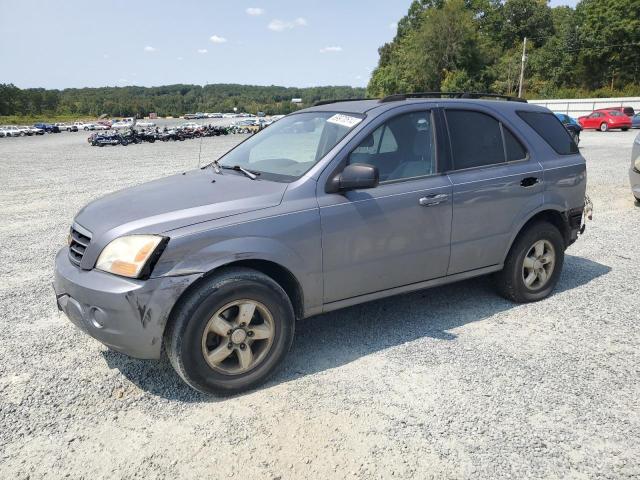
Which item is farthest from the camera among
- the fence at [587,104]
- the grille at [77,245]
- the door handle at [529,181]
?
the fence at [587,104]

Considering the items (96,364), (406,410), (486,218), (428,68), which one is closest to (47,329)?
(96,364)

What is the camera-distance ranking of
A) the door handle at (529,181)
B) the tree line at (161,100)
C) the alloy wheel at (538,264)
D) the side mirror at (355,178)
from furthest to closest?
the tree line at (161,100)
the alloy wheel at (538,264)
the door handle at (529,181)
the side mirror at (355,178)

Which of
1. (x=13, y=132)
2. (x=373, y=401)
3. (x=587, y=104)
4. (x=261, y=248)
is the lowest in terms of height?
(x=373, y=401)

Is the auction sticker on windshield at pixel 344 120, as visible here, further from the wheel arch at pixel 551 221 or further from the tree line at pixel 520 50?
the tree line at pixel 520 50

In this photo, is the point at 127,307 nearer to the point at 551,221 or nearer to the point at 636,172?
the point at 551,221

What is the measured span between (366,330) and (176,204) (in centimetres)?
184

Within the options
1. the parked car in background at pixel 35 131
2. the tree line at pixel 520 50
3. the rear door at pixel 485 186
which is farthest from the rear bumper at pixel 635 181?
the parked car in background at pixel 35 131

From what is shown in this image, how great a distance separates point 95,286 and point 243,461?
131 cm

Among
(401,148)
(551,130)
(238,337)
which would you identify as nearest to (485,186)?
(401,148)

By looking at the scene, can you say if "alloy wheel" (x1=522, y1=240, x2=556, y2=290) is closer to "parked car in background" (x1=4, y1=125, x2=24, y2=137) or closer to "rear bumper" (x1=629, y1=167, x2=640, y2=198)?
"rear bumper" (x1=629, y1=167, x2=640, y2=198)

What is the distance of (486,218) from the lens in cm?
416

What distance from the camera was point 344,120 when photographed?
3859 millimetres

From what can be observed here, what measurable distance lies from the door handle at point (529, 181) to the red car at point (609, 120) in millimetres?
31307

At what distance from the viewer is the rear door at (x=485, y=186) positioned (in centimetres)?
404
